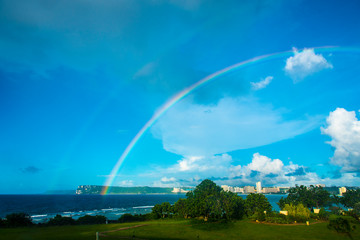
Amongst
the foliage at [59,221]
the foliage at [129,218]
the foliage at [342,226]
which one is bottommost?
the foliage at [129,218]

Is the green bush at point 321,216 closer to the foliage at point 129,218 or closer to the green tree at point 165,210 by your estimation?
the green tree at point 165,210

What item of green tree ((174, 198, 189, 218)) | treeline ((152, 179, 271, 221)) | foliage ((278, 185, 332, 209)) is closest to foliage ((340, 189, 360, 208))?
foliage ((278, 185, 332, 209))

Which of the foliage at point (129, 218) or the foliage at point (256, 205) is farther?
the foliage at point (256, 205)

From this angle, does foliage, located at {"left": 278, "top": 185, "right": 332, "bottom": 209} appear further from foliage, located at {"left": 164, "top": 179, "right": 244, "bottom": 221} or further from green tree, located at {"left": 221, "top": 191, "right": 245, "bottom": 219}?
foliage, located at {"left": 164, "top": 179, "right": 244, "bottom": 221}

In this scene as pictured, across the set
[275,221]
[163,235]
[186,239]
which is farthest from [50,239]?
[275,221]

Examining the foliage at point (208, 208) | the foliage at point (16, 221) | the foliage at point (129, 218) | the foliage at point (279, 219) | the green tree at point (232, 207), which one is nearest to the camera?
the foliage at point (16, 221)

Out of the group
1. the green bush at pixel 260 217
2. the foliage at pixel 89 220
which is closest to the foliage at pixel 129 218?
the foliage at pixel 89 220

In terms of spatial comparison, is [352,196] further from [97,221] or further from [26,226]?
[26,226]

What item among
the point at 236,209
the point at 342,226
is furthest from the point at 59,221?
the point at 342,226
